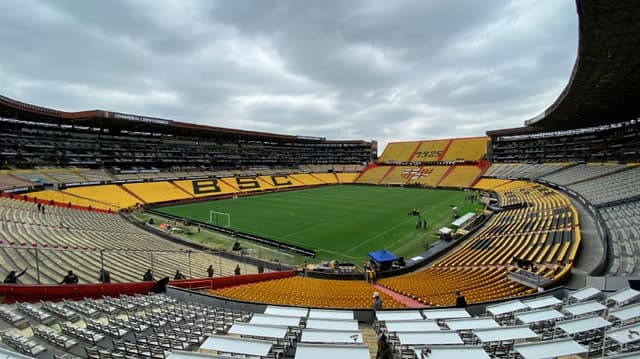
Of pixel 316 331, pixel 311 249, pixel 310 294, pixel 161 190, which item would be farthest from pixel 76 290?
pixel 161 190

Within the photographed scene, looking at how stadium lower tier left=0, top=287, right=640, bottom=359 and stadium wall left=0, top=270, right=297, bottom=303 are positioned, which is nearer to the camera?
stadium lower tier left=0, top=287, right=640, bottom=359

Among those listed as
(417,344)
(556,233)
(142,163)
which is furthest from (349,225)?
(142,163)

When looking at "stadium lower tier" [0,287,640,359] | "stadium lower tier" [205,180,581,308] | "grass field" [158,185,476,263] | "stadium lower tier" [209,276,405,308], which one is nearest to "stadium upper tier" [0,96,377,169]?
"grass field" [158,185,476,263]

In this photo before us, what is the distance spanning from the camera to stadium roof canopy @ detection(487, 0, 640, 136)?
11391 mm

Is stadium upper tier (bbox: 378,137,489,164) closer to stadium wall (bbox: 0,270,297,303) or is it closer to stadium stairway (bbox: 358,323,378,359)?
stadium wall (bbox: 0,270,297,303)

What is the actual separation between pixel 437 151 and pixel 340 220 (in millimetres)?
59034

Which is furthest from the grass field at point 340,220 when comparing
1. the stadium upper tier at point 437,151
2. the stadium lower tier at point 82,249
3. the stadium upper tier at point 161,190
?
the stadium upper tier at point 437,151

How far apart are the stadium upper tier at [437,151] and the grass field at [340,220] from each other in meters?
33.8

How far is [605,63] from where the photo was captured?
55.0ft

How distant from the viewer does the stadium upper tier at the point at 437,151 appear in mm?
74938

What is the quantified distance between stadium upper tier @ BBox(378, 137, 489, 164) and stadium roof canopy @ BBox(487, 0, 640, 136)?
4323cm

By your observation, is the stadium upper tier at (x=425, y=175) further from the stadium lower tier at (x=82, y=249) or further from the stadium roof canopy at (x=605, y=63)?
the stadium lower tier at (x=82, y=249)

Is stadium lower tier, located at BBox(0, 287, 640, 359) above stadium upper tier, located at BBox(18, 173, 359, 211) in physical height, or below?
above

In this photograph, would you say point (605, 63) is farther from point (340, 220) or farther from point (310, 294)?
point (340, 220)
